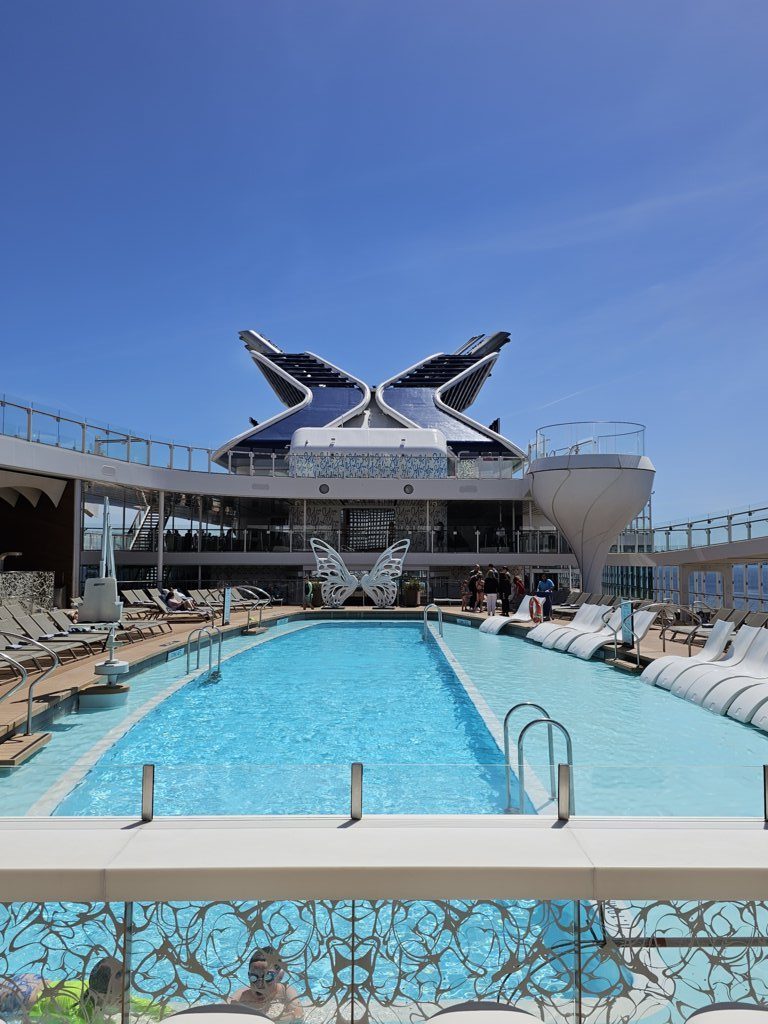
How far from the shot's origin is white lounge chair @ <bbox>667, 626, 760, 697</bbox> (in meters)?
7.91

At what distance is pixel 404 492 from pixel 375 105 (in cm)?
1452

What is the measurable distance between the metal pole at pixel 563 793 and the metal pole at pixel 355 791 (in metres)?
0.76

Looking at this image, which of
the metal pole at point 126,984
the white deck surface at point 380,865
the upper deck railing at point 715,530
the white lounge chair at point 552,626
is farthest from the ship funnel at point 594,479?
the metal pole at point 126,984

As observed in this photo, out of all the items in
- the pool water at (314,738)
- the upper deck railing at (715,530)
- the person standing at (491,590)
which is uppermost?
the upper deck railing at (715,530)

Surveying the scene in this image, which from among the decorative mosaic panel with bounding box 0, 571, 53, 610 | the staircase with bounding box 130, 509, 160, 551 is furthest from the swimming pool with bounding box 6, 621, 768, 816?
the staircase with bounding box 130, 509, 160, 551

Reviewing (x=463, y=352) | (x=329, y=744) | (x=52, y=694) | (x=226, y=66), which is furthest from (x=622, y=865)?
(x=463, y=352)

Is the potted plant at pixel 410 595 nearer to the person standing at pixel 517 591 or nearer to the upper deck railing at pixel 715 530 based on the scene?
the person standing at pixel 517 591

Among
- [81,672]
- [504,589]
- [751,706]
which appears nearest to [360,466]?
[504,589]

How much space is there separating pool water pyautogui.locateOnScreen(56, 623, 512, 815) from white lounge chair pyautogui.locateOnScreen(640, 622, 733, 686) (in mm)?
2391

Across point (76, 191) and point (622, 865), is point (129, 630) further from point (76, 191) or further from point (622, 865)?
point (622, 865)

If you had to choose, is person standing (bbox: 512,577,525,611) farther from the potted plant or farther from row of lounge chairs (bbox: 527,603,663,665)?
row of lounge chairs (bbox: 527,603,663,665)

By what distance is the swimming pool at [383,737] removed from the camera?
288 cm

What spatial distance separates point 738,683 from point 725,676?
15.2 inches

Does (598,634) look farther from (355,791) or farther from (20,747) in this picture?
(355,791)
